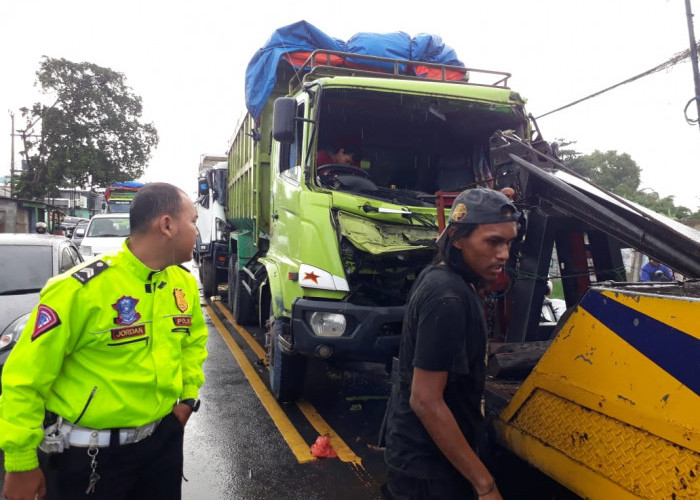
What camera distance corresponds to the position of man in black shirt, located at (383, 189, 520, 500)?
5.20 feet

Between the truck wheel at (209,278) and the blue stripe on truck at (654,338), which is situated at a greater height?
the blue stripe on truck at (654,338)

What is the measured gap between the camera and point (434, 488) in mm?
1658

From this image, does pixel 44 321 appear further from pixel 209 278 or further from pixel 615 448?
pixel 209 278

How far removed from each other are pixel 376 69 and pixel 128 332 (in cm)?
414

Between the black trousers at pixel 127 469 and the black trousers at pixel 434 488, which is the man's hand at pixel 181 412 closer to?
the black trousers at pixel 127 469

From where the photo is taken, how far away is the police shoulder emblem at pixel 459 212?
175 cm

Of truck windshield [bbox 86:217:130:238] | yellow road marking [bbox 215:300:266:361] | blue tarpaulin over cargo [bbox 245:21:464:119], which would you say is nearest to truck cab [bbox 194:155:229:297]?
yellow road marking [bbox 215:300:266:361]

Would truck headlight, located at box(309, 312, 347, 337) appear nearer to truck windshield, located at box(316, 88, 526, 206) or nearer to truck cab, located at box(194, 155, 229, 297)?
truck windshield, located at box(316, 88, 526, 206)

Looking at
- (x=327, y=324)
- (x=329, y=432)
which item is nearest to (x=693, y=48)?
(x=327, y=324)

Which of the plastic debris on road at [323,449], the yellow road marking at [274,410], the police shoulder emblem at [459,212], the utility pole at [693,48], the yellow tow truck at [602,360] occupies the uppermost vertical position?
the utility pole at [693,48]

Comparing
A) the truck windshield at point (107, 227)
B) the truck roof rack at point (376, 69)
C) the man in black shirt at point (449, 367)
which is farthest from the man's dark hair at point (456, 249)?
the truck windshield at point (107, 227)

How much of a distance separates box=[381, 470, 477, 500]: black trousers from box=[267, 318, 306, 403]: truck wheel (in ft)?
9.04

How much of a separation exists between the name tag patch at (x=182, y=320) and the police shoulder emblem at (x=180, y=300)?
3 centimetres

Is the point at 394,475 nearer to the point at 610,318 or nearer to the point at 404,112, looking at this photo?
the point at 610,318
